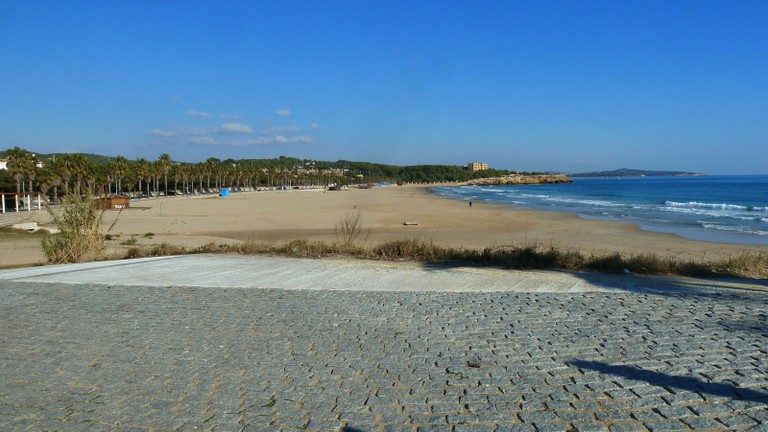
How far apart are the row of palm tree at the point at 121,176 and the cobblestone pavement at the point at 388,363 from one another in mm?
6581

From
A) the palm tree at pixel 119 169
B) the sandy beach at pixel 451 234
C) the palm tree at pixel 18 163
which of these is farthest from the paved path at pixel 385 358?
the palm tree at pixel 119 169

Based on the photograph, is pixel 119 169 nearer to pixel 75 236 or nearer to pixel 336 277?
pixel 75 236

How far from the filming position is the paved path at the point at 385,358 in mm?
3355

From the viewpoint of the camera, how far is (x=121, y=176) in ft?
263

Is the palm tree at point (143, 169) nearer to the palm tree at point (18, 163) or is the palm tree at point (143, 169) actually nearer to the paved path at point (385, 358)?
the palm tree at point (18, 163)

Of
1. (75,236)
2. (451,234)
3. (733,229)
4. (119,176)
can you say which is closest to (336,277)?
(75,236)

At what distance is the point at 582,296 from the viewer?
670cm

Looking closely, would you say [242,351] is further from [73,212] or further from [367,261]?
[73,212]

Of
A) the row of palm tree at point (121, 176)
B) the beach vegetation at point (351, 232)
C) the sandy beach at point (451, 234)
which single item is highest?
the row of palm tree at point (121, 176)

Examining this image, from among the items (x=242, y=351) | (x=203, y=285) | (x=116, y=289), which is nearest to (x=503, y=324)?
(x=242, y=351)

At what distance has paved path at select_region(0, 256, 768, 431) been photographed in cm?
336

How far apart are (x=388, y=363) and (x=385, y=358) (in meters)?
0.14

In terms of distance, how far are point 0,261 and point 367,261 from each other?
30.8 feet

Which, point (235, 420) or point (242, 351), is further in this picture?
point (242, 351)
